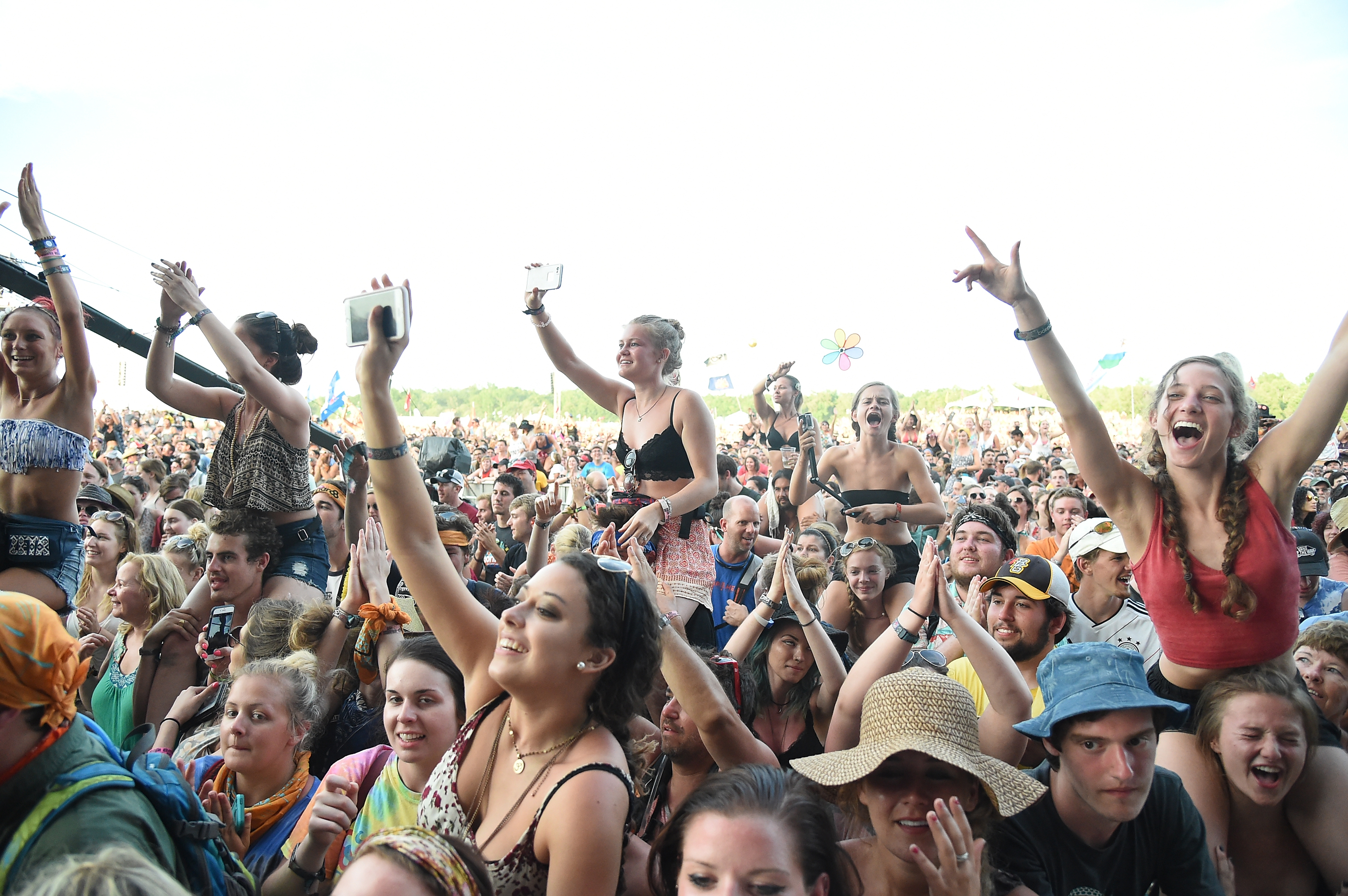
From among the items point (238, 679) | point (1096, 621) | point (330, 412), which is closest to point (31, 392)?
point (238, 679)

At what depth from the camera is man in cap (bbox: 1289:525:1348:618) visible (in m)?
4.62

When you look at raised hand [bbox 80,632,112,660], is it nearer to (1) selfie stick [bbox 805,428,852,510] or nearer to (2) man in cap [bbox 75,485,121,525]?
(2) man in cap [bbox 75,485,121,525]

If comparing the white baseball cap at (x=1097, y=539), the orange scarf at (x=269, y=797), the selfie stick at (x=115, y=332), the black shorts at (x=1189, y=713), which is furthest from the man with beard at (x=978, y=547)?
the selfie stick at (x=115, y=332)

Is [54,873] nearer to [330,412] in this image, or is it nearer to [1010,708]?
[1010,708]

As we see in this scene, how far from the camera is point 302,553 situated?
4.38 m

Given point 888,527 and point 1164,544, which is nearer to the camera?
point 1164,544

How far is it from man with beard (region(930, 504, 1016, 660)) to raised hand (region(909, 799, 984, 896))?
87.7 inches

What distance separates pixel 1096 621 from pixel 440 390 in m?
79.6

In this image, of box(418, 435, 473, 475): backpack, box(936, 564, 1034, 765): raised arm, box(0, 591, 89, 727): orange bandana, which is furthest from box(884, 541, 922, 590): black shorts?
box(418, 435, 473, 475): backpack

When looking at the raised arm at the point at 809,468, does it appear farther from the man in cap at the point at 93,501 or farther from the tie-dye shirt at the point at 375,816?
the man in cap at the point at 93,501

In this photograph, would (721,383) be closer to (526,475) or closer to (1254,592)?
(526,475)

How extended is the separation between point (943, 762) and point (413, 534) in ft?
4.84

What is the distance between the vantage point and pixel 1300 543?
466 cm

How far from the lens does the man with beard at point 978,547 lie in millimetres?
4094
